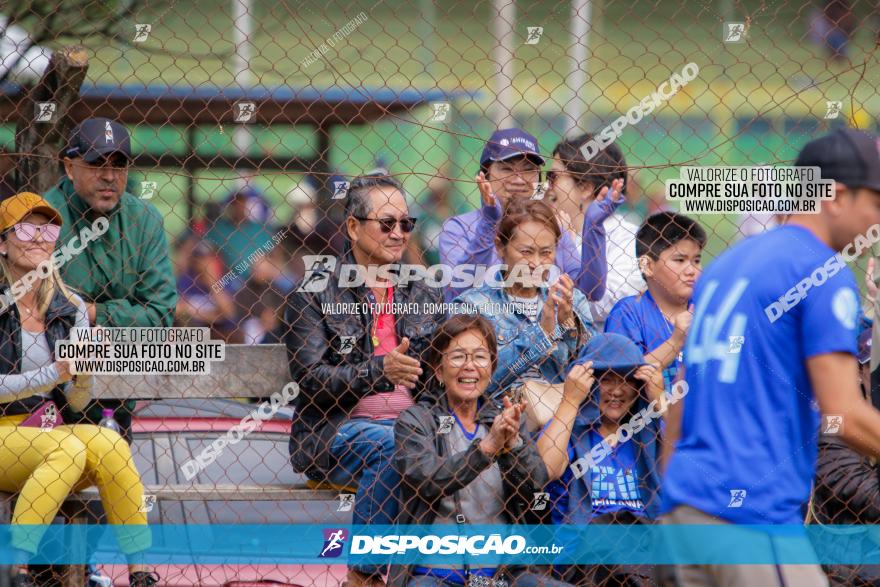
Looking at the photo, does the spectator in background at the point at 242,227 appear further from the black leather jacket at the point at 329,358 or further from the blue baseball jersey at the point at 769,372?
the blue baseball jersey at the point at 769,372

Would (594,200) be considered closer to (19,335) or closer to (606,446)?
(606,446)

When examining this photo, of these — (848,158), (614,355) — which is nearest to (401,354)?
(614,355)

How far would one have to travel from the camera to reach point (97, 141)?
5.05m

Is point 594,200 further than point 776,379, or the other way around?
point 594,200

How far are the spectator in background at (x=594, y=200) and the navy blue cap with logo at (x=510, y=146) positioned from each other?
14 centimetres

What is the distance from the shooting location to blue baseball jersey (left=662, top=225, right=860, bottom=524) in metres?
3.08

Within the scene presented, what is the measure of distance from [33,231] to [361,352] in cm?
135

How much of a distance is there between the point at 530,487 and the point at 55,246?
83.1 inches

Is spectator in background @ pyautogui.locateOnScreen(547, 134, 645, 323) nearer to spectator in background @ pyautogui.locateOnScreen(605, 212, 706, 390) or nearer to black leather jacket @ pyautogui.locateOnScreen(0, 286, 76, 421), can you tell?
spectator in background @ pyautogui.locateOnScreen(605, 212, 706, 390)

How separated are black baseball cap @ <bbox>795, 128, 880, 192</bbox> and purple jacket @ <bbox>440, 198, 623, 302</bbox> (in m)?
1.84

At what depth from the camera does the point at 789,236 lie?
314 centimetres

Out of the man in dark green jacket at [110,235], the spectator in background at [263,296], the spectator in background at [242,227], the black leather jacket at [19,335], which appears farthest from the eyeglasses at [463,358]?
the spectator in background at [242,227]

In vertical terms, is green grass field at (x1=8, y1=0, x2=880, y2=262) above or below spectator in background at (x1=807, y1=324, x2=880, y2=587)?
above

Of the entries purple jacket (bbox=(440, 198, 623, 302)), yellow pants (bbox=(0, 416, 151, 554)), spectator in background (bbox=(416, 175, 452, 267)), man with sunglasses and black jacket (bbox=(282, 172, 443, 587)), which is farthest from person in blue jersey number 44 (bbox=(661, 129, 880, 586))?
spectator in background (bbox=(416, 175, 452, 267))
